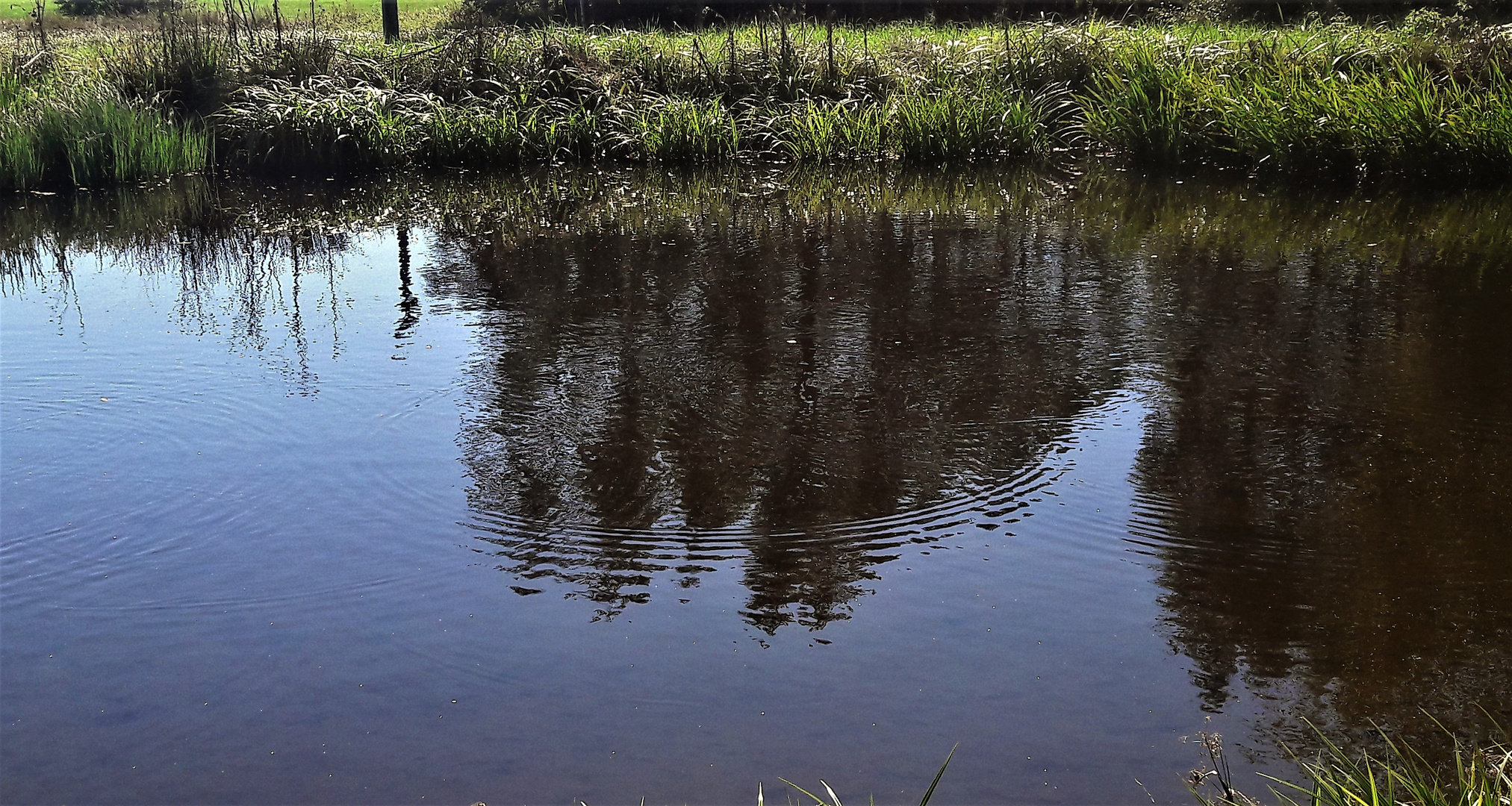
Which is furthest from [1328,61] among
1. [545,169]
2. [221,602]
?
[221,602]

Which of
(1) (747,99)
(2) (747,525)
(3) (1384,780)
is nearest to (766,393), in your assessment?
(2) (747,525)

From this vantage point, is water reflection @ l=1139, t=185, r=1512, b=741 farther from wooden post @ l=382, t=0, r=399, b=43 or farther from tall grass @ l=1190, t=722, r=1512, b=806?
wooden post @ l=382, t=0, r=399, b=43

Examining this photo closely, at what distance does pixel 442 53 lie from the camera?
42.1 ft

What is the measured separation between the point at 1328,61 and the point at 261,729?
10.6 meters

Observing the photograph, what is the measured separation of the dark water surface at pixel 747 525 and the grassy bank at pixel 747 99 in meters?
2.96

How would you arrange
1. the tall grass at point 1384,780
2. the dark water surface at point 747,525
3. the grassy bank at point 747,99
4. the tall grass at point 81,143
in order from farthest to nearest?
the tall grass at point 81,143 → the grassy bank at point 747,99 → the dark water surface at point 747,525 → the tall grass at point 1384,780

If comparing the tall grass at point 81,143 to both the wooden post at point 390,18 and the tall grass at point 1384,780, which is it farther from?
the tall grass at point 1384,780

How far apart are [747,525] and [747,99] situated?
952 cm

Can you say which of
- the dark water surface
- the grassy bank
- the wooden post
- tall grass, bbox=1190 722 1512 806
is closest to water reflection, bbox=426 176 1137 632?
the dark water surface

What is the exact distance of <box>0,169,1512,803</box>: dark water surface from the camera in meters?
2.62

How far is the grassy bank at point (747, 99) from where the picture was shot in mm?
9562

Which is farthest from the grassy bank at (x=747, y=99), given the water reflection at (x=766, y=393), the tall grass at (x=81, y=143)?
the water reflection at (x=766, y=393)

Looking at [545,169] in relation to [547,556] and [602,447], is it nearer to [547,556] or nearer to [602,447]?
[602,447]

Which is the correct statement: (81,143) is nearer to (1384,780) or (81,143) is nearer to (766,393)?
(766,393)
